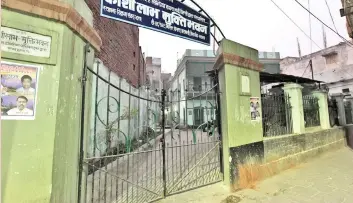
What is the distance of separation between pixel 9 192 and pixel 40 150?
0.46 m

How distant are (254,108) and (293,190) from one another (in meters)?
1.94

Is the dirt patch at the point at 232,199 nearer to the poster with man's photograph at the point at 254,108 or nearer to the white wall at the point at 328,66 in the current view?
the poster with man's photograph at the point at 254,108

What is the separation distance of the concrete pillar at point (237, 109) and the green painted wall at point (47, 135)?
3.02m

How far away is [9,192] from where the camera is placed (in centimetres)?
212

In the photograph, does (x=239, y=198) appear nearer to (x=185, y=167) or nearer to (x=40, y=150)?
(x=185, y=167)

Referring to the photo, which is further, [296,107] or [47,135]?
[296,107]

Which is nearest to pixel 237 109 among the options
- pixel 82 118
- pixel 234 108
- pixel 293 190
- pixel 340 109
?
pixel 234 108

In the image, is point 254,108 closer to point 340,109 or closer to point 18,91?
point 18,91

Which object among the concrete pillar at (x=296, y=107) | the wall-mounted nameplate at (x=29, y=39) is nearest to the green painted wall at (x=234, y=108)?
the concrete pillar at (x=296, y=107)

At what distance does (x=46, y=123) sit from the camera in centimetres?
236

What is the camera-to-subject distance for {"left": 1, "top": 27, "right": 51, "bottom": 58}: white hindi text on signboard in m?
2.19

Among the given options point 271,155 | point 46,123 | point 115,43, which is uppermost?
point 115,43

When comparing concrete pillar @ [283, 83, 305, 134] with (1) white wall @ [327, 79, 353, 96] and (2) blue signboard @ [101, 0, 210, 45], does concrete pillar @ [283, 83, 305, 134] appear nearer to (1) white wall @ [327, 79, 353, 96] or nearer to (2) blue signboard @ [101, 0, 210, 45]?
(2) blue signboard @ [101, 0, 210, 45]

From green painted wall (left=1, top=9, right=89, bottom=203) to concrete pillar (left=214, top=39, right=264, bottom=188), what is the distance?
9.92 feet
